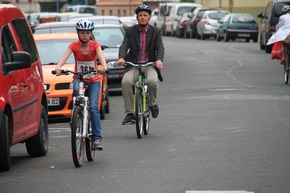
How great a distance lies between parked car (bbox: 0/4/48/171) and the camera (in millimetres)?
11391

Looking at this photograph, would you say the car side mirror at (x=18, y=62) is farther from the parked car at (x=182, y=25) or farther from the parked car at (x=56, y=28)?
the parked car at (x=182, y=25)

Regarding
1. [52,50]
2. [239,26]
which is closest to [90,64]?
[52,50]

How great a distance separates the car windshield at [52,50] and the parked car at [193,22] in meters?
44.1

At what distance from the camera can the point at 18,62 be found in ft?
38.3

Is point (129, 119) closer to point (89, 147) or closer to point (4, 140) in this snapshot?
point (89, 147)

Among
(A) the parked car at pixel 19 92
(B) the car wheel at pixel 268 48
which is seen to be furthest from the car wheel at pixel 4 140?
(B) the car wheel at pixel 268 48

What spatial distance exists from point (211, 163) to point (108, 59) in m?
12.7

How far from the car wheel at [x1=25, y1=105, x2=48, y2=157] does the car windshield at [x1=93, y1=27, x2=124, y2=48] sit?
1212 cm

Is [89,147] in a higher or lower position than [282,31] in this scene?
higher

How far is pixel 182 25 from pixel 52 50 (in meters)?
49.5

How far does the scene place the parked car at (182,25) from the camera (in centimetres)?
6931

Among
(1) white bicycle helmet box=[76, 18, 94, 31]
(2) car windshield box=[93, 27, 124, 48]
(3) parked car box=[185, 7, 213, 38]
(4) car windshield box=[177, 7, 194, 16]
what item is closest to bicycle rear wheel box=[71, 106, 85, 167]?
(1) white bicycle helmet box=[76, 18, 94, 31]

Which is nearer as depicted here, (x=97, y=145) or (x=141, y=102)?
(x=97, y=145)

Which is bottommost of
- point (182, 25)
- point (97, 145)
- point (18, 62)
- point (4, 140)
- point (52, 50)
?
point (182, 25)
